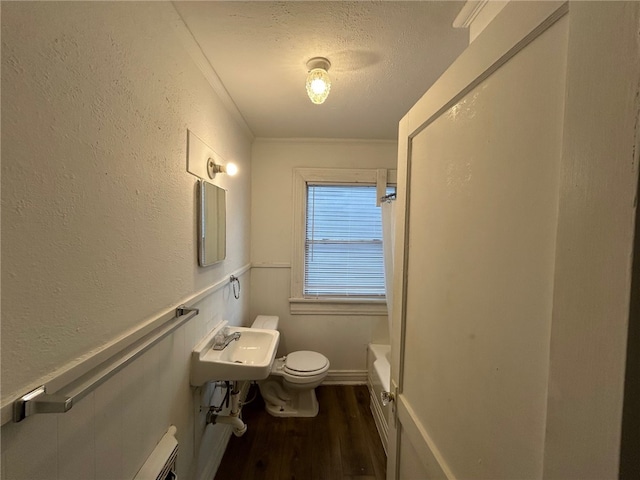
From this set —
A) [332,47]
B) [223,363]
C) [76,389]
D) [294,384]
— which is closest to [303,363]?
[294,384]

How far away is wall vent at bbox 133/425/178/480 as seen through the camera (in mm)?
914

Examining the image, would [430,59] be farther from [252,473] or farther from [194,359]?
[252,473]

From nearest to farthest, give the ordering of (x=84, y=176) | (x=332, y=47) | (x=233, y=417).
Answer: (x=84, y=176)
(x=332, y=47)
(x=233, y=417)

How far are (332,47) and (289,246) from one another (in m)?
1.74

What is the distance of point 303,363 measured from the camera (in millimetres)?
2193

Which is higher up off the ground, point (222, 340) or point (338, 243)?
point (338, 243)

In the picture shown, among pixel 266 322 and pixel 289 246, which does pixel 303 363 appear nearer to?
pixel 266 322

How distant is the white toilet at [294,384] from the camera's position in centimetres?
208

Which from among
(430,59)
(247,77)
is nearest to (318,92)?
(247,77)

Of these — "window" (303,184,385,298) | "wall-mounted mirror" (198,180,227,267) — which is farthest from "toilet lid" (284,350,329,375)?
"wall-mounted mirror" (198,180,227,267)

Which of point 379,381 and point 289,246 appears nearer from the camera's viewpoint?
point 379,381

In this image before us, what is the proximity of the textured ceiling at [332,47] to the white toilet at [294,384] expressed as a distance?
1848 millimetres

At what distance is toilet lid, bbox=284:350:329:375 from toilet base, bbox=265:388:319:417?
0.79 feet

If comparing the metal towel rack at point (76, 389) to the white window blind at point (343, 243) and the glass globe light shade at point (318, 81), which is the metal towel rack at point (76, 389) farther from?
the white window blind at point (343, 243)
